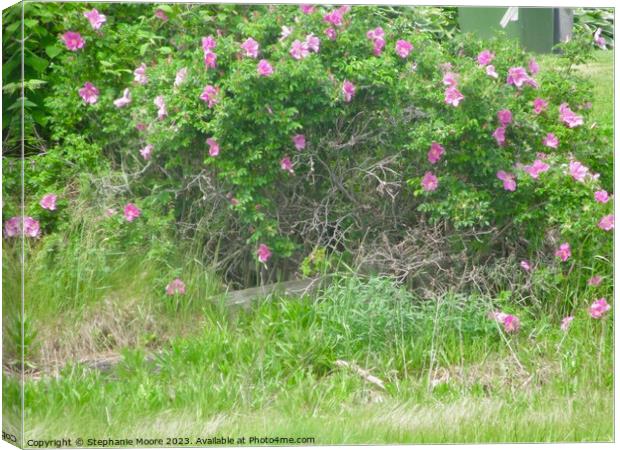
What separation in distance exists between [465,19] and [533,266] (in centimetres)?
120

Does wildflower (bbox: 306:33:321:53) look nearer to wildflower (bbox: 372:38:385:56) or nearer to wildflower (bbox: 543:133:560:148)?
Result: wildflower (bbox: 372:38:385:56)

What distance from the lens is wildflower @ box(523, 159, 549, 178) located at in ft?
17.5

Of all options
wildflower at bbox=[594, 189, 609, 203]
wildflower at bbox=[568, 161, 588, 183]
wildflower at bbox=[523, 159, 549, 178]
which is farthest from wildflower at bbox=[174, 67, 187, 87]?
wildflower at bbox=[594, 189, 609, 203]

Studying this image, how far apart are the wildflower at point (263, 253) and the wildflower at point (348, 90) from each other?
769 mm

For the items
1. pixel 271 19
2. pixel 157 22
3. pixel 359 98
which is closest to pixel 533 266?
pixel 359 98

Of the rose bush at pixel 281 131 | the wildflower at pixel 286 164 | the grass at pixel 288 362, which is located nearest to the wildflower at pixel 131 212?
the rose bush at pixel 281 131

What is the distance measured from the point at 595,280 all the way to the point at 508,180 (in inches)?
24.9

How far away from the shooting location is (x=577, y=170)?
543 cm

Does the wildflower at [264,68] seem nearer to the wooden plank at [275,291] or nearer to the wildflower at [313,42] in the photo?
the wildflower at [313,42]

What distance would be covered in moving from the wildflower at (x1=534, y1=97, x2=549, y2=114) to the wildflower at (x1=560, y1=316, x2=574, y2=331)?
3.31 feet

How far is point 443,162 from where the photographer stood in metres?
5.24

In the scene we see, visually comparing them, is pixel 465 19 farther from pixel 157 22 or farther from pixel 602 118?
pixel 157 22

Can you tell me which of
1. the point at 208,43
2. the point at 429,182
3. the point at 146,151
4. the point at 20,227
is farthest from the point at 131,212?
the point at 429,182

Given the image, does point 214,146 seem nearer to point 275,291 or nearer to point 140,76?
point 140,76
